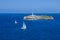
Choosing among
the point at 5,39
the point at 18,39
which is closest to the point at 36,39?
the point at 18,39

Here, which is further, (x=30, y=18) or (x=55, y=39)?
(x=30, y=18)

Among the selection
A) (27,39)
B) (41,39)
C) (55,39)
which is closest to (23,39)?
(27,39)

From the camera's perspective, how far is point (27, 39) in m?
25.1

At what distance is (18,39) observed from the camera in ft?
81.6

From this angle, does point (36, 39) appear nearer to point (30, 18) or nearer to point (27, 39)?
point (27, 39)

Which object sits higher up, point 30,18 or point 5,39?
point 5,39

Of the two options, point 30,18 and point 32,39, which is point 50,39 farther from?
point 30,18

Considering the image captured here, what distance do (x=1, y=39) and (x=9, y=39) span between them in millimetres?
1037

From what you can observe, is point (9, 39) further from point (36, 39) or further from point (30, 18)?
point (30, 18)

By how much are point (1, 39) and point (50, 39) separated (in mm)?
6538

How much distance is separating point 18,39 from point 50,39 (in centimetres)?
431

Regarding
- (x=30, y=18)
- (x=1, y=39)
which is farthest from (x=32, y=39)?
(x=30, y=18)

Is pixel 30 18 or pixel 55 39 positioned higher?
pixel 55 39

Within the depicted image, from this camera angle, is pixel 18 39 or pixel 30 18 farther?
pixel 30 18
